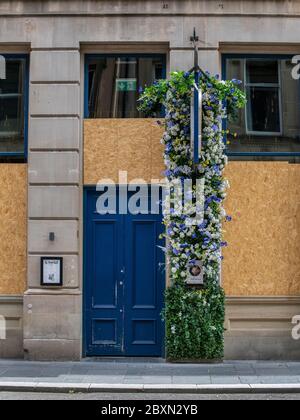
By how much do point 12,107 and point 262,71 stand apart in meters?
4.84

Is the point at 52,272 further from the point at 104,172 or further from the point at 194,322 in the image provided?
the point at 194,322

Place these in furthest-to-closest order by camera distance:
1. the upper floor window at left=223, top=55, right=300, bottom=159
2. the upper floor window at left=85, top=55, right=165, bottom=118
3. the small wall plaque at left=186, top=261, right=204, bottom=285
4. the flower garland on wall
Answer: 1. the upper floor window at left=85, top=55, right=165, bottom=118
2. the upper floor window at left=223, top=55, right=300, bottom=159
3. the small wall plaque at left=186, top=261, right=204, bottom=285
4. the flower garland on wall

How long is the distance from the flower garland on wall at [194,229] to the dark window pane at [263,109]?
90cm

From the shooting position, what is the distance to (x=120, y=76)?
13.2 m

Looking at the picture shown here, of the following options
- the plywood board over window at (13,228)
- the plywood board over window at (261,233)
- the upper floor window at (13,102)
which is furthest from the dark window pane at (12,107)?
the plywood board over window at (261,233)

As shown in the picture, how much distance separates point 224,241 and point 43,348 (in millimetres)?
3838

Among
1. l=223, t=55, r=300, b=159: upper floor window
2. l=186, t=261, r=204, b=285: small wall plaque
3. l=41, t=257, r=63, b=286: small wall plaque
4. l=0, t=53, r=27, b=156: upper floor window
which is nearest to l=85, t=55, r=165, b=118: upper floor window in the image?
l=0, t=53, r=27, b=156: upper floor window

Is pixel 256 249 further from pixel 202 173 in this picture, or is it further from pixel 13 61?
pixel 13 61

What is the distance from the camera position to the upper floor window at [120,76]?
43.3ft

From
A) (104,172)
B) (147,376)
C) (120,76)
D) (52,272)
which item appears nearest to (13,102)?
(120,76)

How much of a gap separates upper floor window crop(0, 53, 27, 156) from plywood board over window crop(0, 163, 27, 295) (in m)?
0.52

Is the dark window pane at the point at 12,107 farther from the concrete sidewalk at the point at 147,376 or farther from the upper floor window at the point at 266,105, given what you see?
the concrete sidewalk at the point at 147,376

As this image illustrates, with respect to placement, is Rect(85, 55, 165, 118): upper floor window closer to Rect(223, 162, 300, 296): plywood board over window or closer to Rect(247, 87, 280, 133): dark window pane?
Rect(247, 87, 280, 133): dark window pane

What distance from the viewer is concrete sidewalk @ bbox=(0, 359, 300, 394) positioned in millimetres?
10461
